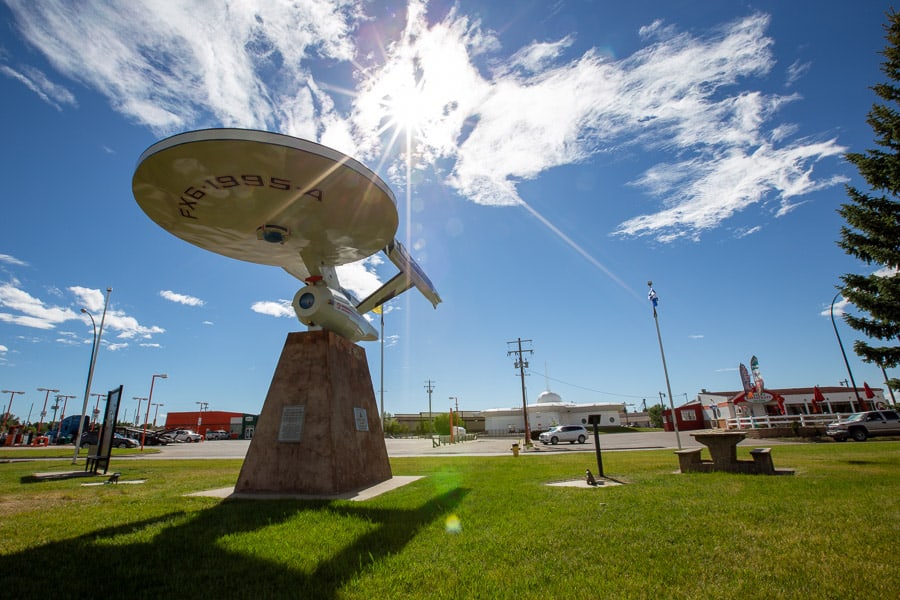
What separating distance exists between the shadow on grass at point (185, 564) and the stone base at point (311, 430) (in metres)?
2.99

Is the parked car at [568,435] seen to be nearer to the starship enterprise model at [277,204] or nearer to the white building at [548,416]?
the starship enterprise model at [277,204]

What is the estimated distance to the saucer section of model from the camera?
759 cm

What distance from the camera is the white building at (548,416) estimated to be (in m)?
68.2

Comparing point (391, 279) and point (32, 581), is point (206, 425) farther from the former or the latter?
point (32, 581)

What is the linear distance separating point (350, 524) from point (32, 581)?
3.60 m

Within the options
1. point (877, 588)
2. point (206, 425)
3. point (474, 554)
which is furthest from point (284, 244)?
point (206, 425)

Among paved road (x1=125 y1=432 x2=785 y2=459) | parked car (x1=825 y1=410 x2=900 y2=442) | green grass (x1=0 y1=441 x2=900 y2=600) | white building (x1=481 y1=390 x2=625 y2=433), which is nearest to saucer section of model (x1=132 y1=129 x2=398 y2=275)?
green grass (x1=0 y1=441 x2=900 y2=600)

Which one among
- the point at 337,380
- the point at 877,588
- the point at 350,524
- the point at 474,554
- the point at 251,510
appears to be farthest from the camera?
the point at 337,380

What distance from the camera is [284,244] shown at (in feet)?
36.3

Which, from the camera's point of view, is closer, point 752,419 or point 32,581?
point 32,581

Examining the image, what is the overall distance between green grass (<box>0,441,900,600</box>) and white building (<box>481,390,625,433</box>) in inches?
2417

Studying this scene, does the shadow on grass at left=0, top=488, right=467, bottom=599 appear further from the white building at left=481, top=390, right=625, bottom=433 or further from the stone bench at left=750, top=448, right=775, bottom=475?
the white building at left=481, top=390, right=625, bottom=433

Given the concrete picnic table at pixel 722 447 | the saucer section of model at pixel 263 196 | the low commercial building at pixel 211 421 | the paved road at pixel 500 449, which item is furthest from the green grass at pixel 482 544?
the low commercial building at pixel 211 421

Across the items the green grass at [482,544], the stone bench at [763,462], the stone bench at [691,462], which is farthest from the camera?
the stone bench at [691,462]
